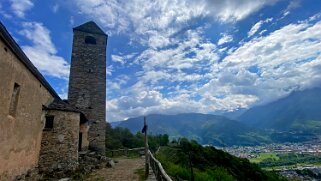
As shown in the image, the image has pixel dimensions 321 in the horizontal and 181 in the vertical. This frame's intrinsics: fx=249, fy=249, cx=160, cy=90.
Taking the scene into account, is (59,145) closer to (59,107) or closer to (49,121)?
(49,121)

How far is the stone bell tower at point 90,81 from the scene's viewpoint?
23.6 m

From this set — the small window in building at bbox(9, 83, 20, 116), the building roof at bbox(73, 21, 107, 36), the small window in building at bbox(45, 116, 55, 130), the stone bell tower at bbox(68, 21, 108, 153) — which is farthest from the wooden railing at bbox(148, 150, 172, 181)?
the building roof at bbox(73, 21, 107, 36)

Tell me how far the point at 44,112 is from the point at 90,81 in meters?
9.85

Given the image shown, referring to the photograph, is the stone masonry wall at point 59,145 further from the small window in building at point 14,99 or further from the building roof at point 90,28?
the building roof at point 90,28

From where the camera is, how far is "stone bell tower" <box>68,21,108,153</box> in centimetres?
2364

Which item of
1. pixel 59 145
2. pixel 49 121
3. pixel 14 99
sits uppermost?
pixel 14 99

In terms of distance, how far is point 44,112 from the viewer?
14820mm

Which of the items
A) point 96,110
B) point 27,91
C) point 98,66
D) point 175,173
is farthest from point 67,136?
point 98,66

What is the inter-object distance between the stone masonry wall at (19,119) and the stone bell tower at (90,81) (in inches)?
353

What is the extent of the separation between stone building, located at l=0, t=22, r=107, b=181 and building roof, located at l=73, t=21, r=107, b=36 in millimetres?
241

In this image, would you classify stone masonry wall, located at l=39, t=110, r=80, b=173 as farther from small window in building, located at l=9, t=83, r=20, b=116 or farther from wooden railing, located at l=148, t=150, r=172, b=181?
wooden railing, located at l=148, t=150, r=172, b=181

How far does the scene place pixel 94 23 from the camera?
89.7 feet

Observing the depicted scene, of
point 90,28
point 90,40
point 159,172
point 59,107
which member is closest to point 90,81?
point 90,40

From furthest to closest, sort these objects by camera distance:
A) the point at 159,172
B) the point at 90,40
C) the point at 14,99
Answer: the point at 90,40 < the point at 14,99 < the point at 159,172
